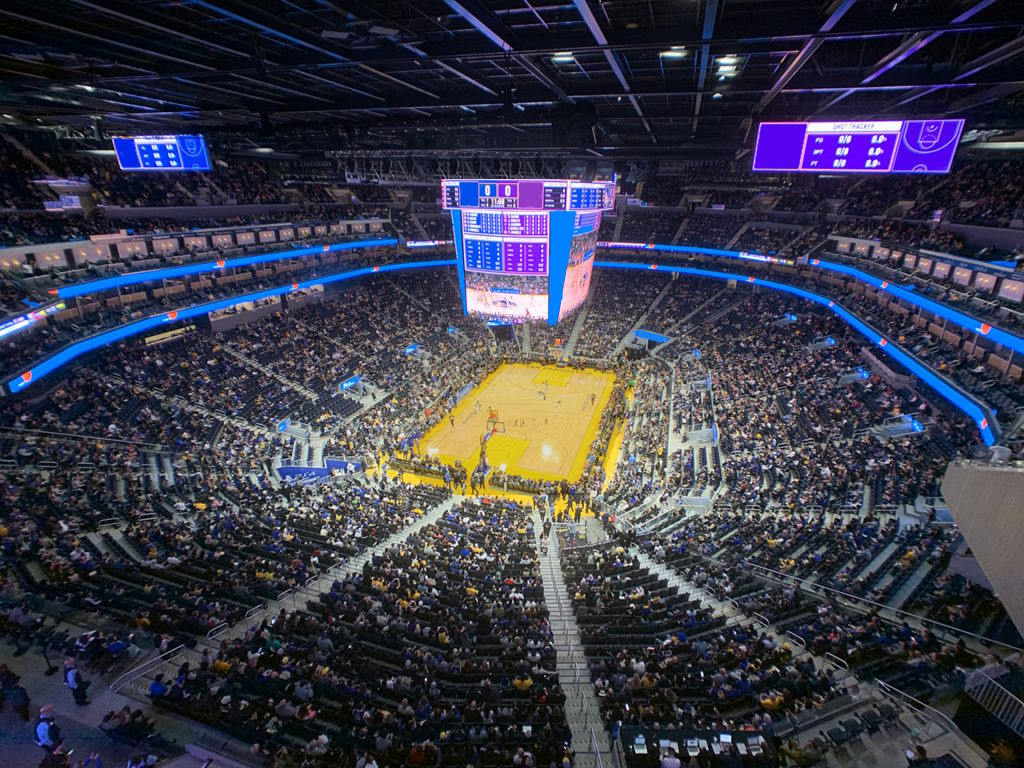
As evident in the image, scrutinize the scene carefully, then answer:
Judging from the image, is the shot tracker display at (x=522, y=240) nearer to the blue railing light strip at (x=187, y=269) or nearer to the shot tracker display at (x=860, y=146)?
the blue railing light strip at (x=187, y=269)

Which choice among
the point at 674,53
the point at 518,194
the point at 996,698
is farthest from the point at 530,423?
the point at 996,698

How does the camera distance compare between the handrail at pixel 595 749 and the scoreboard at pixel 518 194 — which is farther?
the scoreboard at pixel 518 194

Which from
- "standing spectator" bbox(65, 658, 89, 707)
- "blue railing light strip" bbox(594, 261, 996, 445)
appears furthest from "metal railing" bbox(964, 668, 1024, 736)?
"standing spectator" bbox(65, 658, 89, 707)

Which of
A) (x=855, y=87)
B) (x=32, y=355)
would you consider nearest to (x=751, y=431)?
(x=855, y=87)

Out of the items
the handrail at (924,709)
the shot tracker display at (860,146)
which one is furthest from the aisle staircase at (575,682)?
the shot tracker display at (860,146)

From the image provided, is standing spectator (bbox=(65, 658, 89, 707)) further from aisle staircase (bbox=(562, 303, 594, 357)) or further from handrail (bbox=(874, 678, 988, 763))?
aisle staircase (bbox=(562, 303, 594, 357))

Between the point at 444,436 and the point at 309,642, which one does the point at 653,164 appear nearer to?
the point at 444,436
